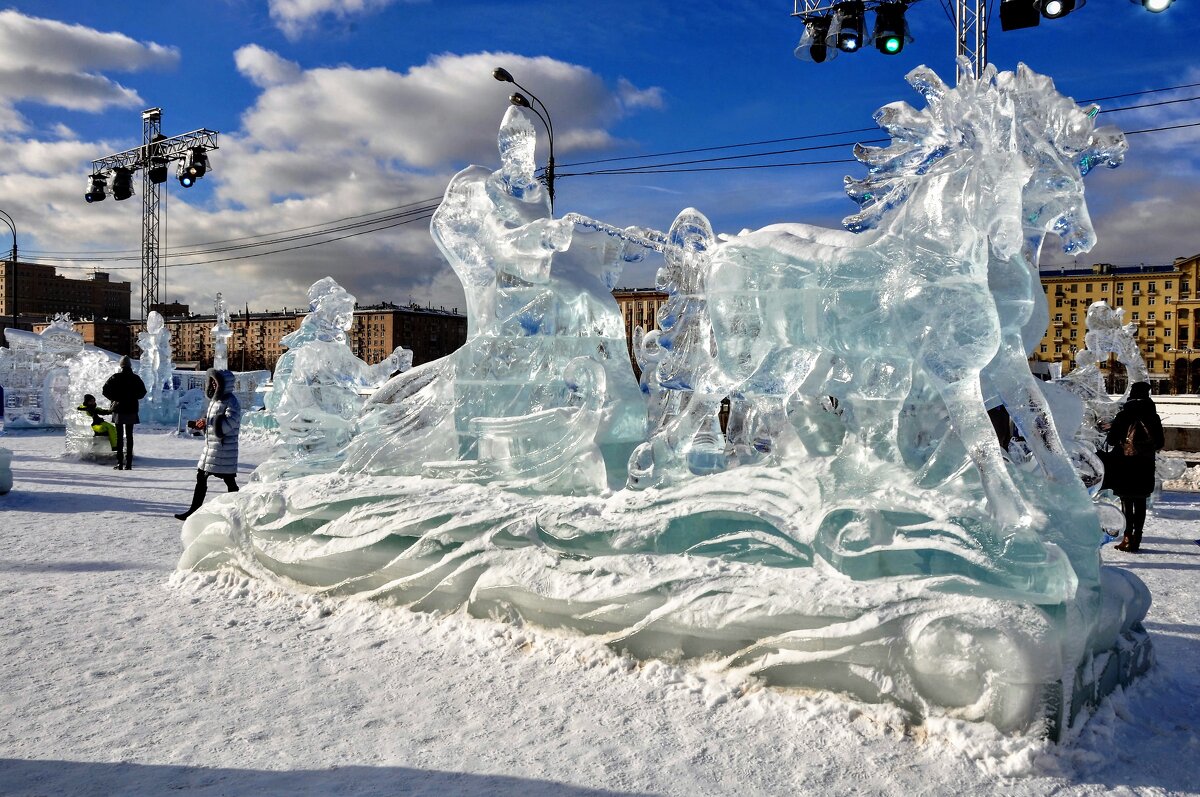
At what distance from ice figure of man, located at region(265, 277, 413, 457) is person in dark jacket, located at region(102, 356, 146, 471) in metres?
4.52

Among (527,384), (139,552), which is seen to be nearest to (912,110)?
(527,384)

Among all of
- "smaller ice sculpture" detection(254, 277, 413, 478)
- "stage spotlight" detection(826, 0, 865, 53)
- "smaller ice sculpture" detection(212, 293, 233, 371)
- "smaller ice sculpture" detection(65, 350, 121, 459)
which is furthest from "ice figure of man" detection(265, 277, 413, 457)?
"smaller ice sculpture" detection(212, 293, 233, 371)

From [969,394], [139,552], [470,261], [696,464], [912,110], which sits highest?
[912,110]

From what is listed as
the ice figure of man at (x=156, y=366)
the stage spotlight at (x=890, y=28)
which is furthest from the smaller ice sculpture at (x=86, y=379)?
the stage spotlight at (x=890, y=28)

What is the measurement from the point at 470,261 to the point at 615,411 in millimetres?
1387

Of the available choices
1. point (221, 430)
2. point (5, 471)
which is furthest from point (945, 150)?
point (5, 471)

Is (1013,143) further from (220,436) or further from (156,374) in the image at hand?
(156,374)

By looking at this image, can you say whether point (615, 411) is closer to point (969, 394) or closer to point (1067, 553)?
point (969, 394)

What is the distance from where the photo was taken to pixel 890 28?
876 centimetres

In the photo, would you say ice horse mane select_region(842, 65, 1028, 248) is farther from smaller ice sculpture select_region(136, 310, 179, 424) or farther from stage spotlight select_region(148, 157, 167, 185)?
stage spotlight select_region(148, 157, 167, 185)

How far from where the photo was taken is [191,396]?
17891 millimetres

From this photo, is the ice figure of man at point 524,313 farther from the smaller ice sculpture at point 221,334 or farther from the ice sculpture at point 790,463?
the smaller ice sculpture at point 221,334

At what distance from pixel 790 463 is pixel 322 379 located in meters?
3.70

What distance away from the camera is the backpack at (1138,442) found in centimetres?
621
